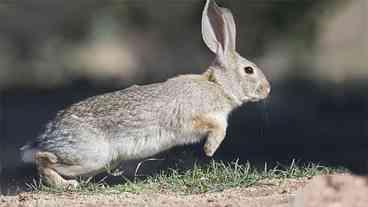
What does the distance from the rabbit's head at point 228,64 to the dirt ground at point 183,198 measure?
99cm

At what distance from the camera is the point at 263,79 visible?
23.3 ft

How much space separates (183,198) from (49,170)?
95 cm

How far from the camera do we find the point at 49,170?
6406mm

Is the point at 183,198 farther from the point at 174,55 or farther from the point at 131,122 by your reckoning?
the point at 174,55

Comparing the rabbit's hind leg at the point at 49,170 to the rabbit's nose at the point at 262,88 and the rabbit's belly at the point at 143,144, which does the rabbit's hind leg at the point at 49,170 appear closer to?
the rabbit's belly at the point at 143,144

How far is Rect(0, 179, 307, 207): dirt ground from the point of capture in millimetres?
5609

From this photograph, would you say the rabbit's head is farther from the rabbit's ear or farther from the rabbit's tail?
the rabbit's tail

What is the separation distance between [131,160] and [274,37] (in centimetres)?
626

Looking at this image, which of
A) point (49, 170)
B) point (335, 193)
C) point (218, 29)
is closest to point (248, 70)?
point (218, 29)

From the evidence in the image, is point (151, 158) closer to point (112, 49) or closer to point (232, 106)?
point (232, 106)

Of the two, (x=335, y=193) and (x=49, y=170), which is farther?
(x=49, y=170)

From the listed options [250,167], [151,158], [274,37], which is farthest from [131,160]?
[274,37]

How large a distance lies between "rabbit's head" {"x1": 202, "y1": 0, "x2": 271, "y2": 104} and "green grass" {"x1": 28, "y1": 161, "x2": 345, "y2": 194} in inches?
25.1

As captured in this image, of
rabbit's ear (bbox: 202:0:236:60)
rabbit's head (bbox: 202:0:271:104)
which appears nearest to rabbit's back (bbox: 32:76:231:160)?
rabbit's head (bbox: 202:0:271:104)
